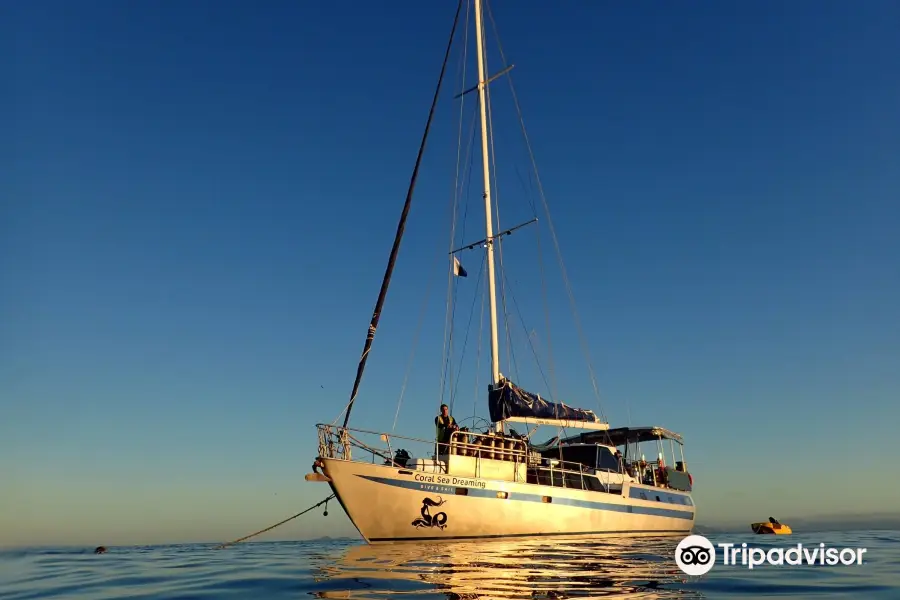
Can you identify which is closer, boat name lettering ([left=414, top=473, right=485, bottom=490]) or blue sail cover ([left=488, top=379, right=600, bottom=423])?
boat name lettering ([left=414, top=473, right=485, bottom=490])

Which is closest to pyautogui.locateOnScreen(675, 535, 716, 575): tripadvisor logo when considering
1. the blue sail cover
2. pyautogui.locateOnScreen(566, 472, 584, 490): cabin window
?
pyautogui.locateOnScreen(566, 472, 584, 490): cabin window

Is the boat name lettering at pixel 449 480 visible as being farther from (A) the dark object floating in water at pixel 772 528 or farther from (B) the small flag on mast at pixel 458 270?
(A) the dark object floating in water at pixel 772 528

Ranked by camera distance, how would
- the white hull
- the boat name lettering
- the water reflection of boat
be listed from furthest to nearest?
Answer: 1. the boat name lettering
2. the white hull
3. the water reflection of boat

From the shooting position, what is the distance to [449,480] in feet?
78.5

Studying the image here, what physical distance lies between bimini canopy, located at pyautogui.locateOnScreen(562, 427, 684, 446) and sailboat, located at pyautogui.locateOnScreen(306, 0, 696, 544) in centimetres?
250

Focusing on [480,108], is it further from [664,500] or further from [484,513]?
[664,500]

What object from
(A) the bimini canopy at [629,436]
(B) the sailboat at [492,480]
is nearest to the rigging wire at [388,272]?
(B) the sailboat at [492,480]

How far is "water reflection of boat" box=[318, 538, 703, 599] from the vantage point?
1026 centimetres

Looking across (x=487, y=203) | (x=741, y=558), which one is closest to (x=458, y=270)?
(x=487, y=203)

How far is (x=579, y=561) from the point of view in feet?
49.6

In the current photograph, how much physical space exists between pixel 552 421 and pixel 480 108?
54.8 ft

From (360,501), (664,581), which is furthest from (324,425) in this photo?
(664,581)

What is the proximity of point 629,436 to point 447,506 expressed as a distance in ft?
59.6

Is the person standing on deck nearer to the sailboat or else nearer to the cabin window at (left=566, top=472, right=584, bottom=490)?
the sailboat
